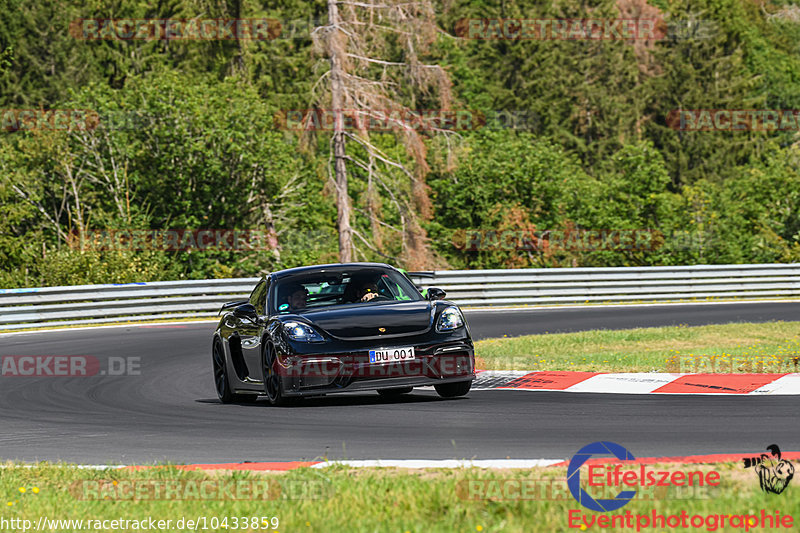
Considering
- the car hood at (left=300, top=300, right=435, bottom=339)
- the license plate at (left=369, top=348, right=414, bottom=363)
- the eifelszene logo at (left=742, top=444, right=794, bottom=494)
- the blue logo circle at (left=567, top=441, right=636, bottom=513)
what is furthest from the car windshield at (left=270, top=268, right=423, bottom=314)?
the eifelszene logo at (left=742, top=444, right=794, bottom=494)

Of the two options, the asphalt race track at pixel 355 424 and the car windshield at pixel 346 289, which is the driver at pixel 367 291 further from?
the asphalt race track at pixel 355 424

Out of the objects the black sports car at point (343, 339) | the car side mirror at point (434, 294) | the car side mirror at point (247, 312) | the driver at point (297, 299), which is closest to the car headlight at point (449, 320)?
the black sports car at point (343, 339)

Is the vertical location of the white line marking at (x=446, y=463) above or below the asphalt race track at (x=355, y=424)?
above

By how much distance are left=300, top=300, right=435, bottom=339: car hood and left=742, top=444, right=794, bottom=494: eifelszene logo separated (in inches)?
171

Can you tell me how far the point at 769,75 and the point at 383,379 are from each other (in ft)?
233

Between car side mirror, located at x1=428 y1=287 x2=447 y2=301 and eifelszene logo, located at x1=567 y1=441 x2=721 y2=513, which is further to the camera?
car side mirror, located at x1=428 y1=287 x2=447 y2=301

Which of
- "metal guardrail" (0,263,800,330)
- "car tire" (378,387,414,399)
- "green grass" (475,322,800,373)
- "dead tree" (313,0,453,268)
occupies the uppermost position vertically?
"dead tree" (313,0,453,268)

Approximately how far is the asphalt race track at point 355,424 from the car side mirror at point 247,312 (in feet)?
2.85

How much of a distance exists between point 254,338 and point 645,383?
3859 mm

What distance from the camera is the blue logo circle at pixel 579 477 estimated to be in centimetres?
577

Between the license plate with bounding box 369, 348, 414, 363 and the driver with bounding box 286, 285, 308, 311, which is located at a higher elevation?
the driver with bounding box 286, 285, 308, 311

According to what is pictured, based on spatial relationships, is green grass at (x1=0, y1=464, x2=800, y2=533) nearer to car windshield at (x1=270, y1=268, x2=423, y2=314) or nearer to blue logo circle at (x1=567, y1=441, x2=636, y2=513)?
blue logo circle at (x1=567, y1=441, x2=636, y2=513)

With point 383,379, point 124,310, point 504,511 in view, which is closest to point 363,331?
point 383,379

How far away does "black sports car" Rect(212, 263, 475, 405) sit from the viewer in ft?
34.7
